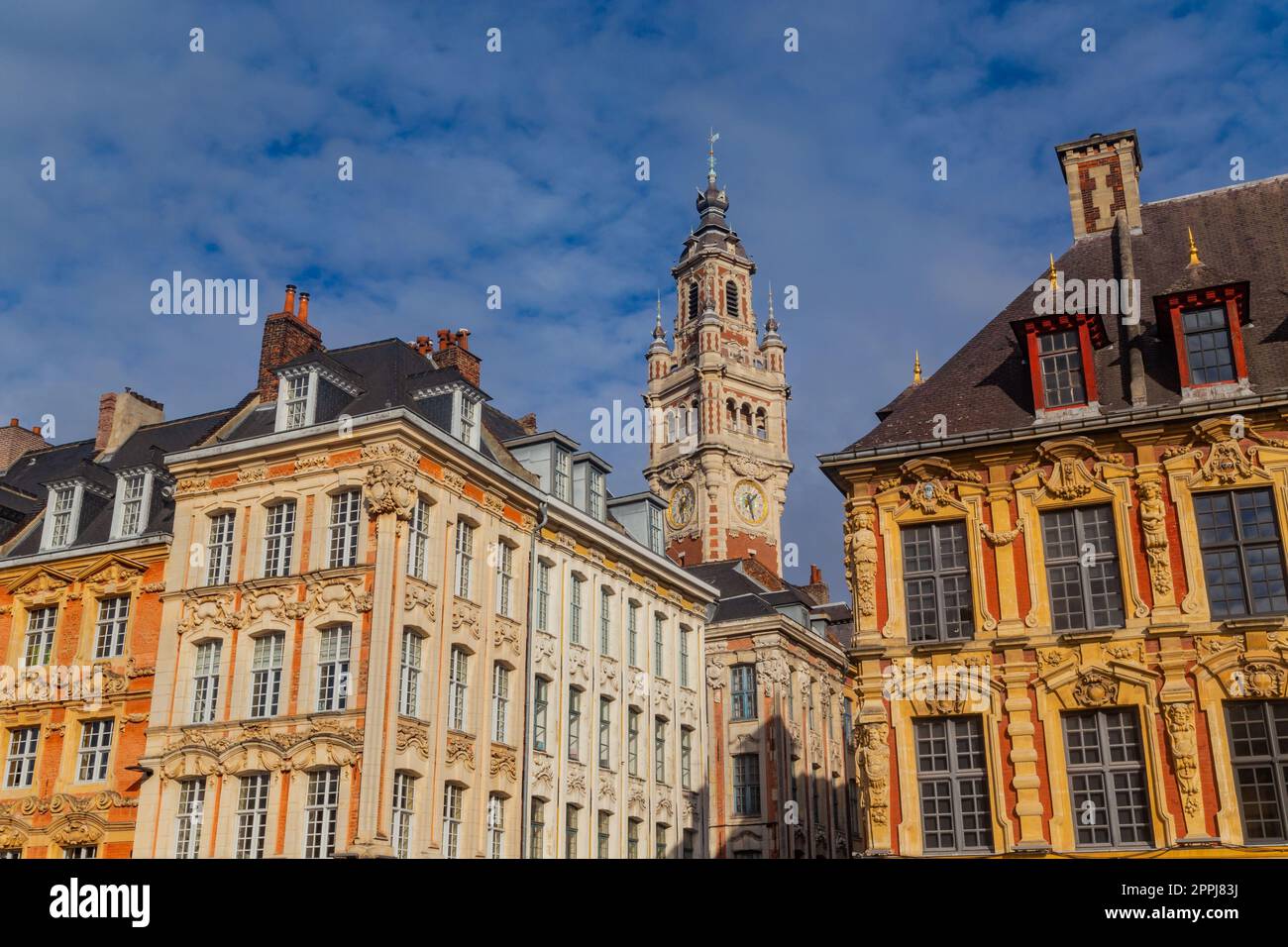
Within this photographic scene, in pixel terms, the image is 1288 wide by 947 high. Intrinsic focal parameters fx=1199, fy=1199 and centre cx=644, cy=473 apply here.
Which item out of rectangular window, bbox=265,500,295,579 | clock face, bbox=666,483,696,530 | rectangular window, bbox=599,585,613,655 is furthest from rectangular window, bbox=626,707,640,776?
clock face, bbox=666,483,696,530

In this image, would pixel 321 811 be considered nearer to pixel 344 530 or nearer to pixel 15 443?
pixel 344 530

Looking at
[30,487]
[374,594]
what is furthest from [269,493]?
[30,487]

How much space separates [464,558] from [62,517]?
13.6 meters

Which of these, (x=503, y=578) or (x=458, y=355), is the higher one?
(x=458, y=355)

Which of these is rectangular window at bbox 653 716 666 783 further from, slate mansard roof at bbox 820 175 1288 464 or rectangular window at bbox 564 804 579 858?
slate mansard roof at bbox 820 175 1288 464

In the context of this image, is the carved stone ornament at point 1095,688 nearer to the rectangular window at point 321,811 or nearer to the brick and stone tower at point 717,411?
the rectangular window at point 321,811

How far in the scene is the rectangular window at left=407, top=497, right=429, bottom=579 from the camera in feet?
98.5

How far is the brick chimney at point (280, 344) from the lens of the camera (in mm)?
35938

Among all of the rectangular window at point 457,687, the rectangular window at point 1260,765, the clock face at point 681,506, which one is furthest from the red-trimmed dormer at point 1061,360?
the clock face at point 681,506

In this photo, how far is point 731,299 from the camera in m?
87.8

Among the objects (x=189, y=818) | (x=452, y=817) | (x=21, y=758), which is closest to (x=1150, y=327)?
(x=452, y=817)

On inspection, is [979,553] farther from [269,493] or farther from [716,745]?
[716,745]

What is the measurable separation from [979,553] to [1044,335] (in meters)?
5.14
